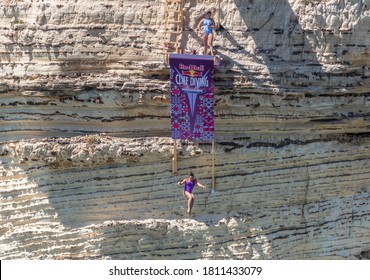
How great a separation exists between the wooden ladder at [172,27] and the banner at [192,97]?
Answer: 1.08 ft

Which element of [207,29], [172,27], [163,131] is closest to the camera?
[207,29]

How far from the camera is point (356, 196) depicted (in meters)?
7.71

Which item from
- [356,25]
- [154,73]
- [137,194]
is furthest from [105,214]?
[356,25]

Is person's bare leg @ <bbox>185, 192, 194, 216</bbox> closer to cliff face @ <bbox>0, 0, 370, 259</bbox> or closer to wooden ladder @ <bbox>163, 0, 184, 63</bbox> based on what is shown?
cliff face @ <bbox>0, 0, 370, 259</bbox>

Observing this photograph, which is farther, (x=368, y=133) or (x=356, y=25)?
(x=368, y=133)

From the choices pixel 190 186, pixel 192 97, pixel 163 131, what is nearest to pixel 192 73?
pixel 192 97

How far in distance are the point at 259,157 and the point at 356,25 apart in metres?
2.02

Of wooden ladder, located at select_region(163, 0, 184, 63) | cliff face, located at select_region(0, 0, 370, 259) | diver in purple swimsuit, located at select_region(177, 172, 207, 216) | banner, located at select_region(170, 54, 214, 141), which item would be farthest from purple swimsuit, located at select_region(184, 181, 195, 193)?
wooden ladder, located at select_region(163, 0, 184, 63)

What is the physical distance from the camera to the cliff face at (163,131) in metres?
7.05

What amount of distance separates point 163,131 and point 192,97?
68 cm

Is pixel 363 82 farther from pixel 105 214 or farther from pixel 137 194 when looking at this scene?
pixel 105 214

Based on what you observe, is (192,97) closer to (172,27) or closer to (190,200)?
(172,27)

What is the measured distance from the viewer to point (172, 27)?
7.05 metres

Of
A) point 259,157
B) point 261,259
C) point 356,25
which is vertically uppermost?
point 356,25
